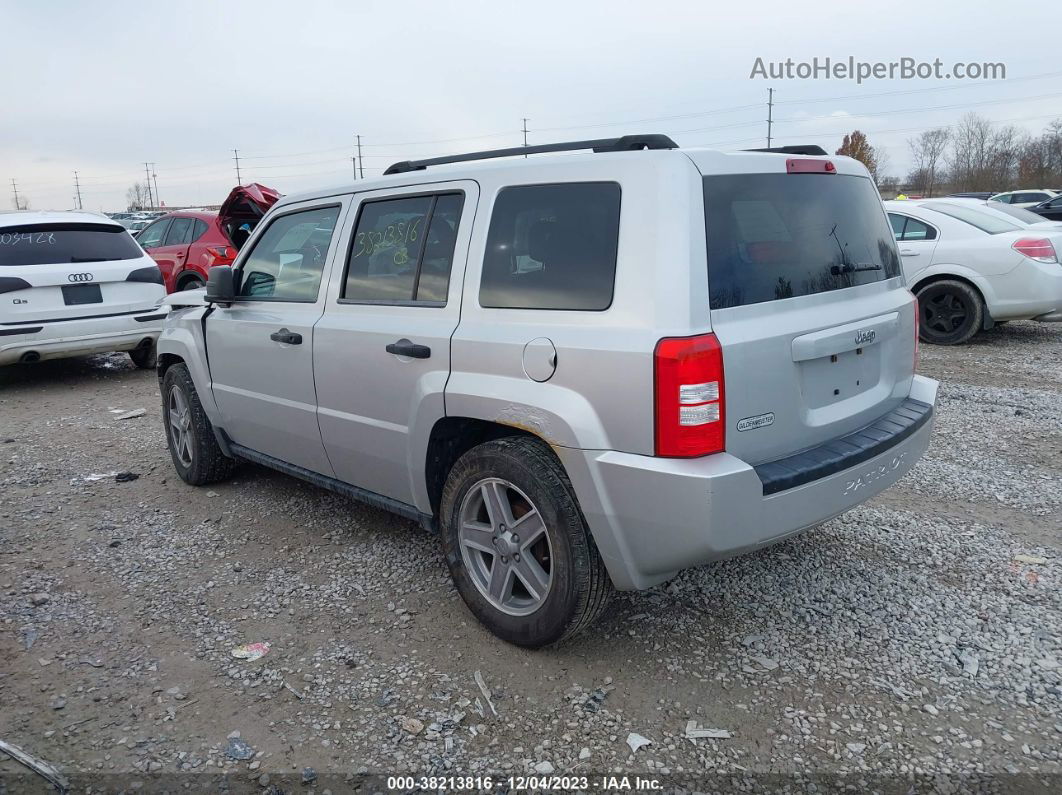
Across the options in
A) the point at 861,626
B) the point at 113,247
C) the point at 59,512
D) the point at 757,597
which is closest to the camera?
the point at 861,626

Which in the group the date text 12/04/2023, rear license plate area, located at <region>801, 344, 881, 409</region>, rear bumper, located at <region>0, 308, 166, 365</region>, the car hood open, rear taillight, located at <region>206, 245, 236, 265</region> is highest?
the car hood open

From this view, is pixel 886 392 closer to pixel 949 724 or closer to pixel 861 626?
pixel 861 626

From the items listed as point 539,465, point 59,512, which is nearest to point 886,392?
point 539,465

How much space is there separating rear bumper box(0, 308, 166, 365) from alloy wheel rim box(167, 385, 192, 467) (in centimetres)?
336

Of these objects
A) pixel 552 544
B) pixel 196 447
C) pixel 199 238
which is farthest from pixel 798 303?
pixel 199 238

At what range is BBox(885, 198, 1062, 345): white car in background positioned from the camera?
8.66 metres

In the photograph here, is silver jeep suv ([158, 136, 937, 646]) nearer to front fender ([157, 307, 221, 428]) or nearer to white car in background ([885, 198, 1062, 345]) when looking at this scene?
front fender ([157, 307, 221, 428])

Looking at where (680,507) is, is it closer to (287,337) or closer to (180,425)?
(287,337)

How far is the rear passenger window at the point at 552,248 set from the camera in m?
2.83

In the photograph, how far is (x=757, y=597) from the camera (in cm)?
356

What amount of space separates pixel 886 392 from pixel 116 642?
3.37 m

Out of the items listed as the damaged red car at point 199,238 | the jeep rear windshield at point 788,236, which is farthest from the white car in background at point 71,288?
the jeep rear windshield at point 788,236

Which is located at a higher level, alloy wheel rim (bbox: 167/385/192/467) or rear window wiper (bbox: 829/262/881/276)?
rear window wiper (bbox: 829/262/881/276)

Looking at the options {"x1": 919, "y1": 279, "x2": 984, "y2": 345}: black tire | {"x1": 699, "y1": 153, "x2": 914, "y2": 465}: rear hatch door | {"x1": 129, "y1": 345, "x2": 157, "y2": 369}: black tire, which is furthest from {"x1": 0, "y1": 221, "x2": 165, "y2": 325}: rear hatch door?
{"x1": 919, "y1": 279, "x2": 984, "y2": 345}: black tire
